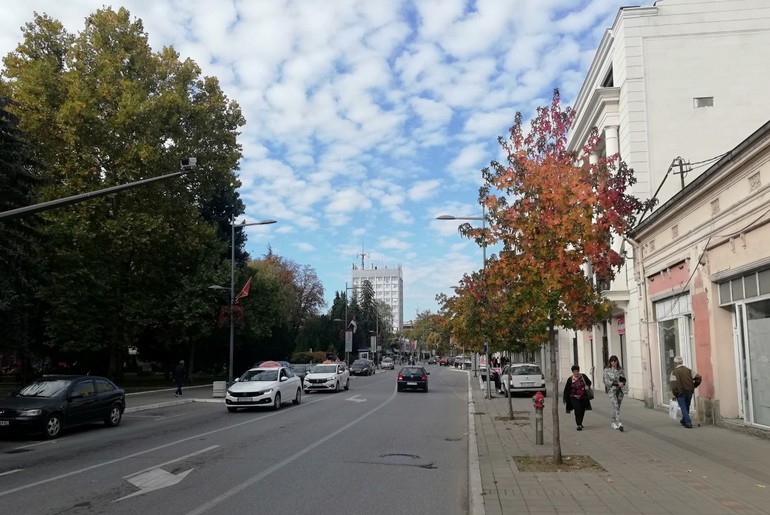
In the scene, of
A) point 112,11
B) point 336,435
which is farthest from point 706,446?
point 112,11

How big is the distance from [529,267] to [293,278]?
7179 centimetres

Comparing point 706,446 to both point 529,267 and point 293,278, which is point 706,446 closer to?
point 529,267

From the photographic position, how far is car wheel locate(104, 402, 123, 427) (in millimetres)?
17031

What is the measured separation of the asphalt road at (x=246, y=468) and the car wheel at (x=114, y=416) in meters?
0.24

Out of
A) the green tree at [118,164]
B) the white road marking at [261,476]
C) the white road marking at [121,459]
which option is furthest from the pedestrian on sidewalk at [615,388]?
the green tree at [118,164]

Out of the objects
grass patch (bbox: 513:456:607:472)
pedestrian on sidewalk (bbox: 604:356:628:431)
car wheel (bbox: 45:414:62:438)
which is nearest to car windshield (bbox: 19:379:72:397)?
car wheel (bbox: 45:414:62:438)

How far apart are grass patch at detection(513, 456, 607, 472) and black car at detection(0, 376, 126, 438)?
36.1 feet

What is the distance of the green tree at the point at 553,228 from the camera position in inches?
368

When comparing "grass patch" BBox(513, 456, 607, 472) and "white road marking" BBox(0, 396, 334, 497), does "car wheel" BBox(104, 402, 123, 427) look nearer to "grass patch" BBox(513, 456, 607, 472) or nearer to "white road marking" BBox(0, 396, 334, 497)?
"white road marking" BBox(0, 396, 334, 497)

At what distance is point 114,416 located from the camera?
1727 cm

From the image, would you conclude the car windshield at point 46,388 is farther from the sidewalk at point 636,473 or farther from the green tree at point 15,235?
the sidewalk at point 636,473

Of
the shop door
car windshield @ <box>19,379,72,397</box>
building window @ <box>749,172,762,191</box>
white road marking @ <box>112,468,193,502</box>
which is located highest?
building window @ <box>749,172,762,191</box>

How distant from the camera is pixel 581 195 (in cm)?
935

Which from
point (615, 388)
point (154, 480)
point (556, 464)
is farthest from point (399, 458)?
point (615, 388)
